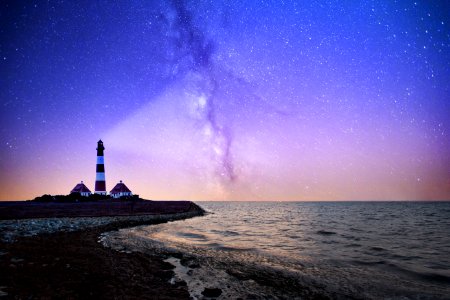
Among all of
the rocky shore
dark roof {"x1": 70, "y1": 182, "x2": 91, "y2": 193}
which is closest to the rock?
the rocky shore

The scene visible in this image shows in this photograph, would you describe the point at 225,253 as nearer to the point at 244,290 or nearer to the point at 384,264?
the point at 244,290

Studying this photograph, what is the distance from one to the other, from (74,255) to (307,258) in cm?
1118

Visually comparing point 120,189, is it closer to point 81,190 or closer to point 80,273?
point 81,190

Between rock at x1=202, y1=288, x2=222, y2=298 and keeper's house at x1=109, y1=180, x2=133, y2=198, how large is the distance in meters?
76.3

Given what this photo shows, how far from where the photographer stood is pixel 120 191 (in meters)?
80.2

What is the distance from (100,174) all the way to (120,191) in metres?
7.43

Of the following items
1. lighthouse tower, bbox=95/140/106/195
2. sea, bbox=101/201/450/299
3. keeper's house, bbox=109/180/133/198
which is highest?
lighthouse tower, bbox=95/140/106/195

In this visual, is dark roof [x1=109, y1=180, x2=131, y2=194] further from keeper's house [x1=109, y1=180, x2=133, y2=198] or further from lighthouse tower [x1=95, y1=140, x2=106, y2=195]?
lighthouse tower [x1=95, y1=140, x2=106, y2=195]

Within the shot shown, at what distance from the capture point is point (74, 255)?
12242 millimetres

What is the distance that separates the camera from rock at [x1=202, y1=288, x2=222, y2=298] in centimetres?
833

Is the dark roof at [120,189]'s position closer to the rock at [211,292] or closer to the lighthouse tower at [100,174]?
the lighthouse tower at [100,174]

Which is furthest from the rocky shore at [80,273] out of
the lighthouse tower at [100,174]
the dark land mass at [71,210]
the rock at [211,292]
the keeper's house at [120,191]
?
the keeper's house at [120,191]

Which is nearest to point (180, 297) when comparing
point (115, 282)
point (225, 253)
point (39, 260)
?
point (115, 282)

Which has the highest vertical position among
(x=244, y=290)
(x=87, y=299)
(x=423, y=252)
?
(x=87, y=299)
